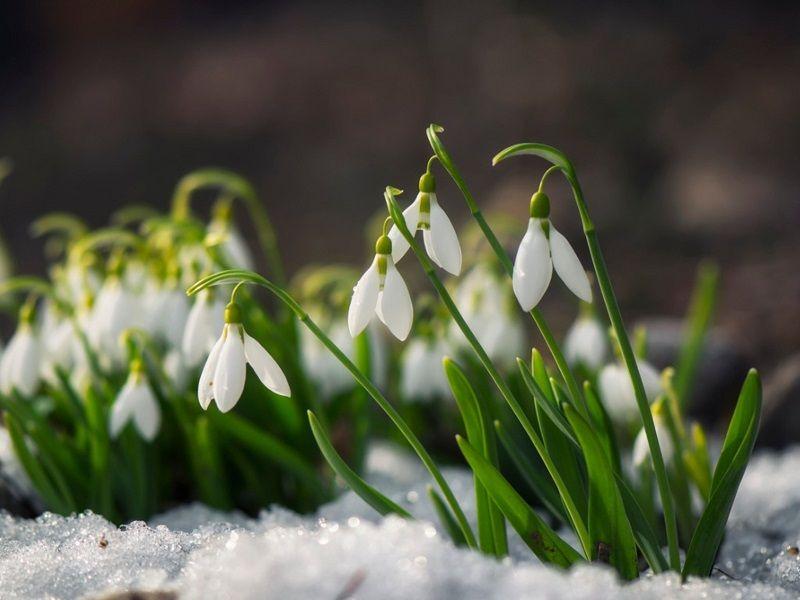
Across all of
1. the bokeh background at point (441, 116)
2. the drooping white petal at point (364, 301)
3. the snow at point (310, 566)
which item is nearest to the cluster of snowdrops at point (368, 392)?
the drooping white petal at point (364, 301)

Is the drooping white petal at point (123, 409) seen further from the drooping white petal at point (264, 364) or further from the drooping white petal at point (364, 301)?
the drooping white petal at point (364, 301)

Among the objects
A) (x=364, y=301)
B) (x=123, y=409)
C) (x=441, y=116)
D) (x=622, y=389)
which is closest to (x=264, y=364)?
(x=364, y=301)

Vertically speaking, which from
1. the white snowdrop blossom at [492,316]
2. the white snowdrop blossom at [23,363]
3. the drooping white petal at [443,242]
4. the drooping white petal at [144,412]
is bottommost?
the white snowdrop blossom at [492,316]

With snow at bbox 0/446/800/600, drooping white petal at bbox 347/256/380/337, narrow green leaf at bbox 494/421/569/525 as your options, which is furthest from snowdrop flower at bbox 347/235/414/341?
narrow green leaf at bbox 494/421/569/525

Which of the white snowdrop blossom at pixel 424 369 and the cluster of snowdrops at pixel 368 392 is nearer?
the cluster of snowdrops at pixel 368 392

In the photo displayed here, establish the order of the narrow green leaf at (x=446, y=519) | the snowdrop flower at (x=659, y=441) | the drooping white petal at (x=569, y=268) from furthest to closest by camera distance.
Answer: the snowdrop flower at (x=659, y=441)
the narrow green leaf at (x=446, y=519)
the drooping white petal at (x=569, y=268)

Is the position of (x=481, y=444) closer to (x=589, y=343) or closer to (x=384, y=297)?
(x=384, y=297)
